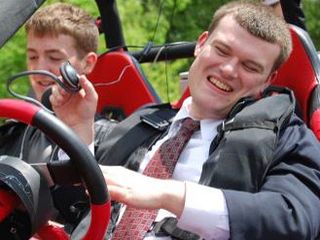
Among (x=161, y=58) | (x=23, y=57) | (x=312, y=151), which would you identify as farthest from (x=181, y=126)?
(x=23, y=57)

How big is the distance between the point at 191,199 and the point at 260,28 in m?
0.59

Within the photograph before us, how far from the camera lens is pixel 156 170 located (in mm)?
1952

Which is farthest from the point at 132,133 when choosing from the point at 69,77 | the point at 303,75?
the point at 303,75

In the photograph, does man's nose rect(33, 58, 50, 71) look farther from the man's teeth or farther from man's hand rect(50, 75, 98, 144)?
the man's teeth

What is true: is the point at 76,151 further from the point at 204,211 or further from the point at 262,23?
the point at 262,23

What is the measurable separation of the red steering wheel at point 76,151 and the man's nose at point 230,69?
74cm

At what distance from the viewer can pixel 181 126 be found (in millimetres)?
2070

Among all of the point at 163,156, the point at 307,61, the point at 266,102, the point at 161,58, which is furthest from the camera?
the point at 161,58

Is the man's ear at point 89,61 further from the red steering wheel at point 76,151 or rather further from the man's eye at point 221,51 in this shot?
the red steering wheel at point 76,151

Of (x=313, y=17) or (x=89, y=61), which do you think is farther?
(x=313, y=17)

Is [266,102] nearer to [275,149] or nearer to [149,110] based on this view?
[275,149]

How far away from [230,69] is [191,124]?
21cm

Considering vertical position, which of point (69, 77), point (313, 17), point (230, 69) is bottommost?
point (313, 17)

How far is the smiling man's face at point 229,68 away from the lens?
76.3 inches
